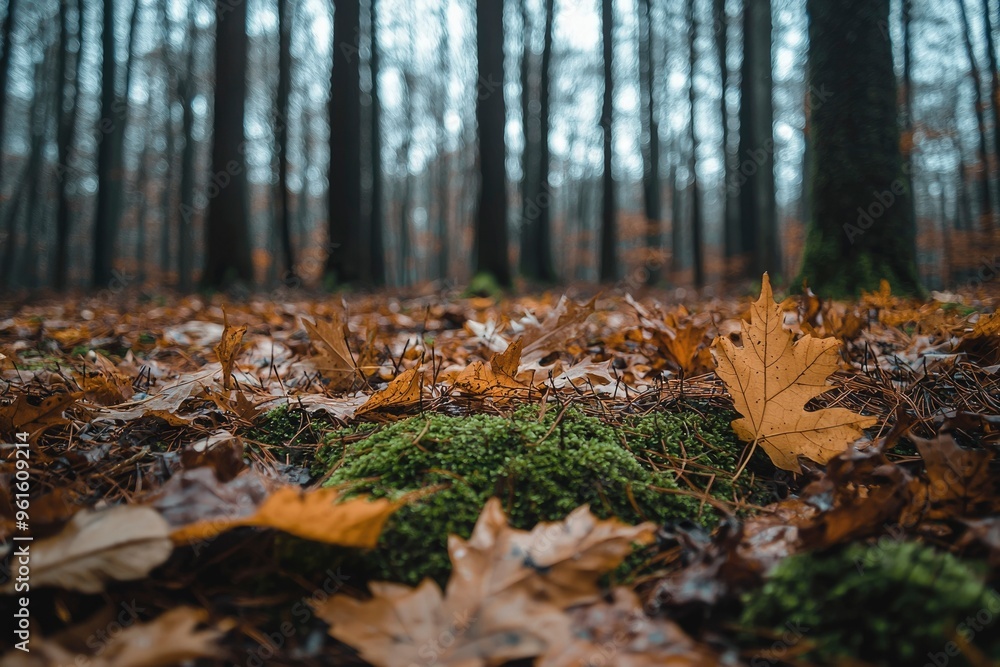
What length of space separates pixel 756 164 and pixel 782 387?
1042 centimetres

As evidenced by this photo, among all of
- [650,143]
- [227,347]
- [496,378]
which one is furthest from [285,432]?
[650,143]

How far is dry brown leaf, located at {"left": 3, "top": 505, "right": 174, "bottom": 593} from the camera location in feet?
2.20

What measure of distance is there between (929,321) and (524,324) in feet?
5.05

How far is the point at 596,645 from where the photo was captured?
2.09ft

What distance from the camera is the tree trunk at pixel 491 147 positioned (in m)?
7.94

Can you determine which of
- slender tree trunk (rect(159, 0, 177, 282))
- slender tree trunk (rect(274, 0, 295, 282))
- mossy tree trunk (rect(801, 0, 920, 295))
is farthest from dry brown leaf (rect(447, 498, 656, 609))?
slender tree trunk (rect(159, 0, 177, 282))

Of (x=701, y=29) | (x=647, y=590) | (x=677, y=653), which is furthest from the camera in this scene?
(x=701, y=29)

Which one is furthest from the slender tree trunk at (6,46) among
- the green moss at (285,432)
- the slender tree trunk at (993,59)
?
the slender tree trunk at (993,59)

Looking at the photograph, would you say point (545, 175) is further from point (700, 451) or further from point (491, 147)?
point (700, 451)

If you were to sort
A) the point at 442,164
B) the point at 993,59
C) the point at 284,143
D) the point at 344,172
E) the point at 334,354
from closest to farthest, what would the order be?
the point at 334,354 → the point at 344,172 → the point at 284,143 → the point at 993,59 → the point at 442,164

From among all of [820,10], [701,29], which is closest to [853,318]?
[820,10]

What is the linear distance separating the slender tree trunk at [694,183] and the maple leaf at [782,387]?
34.7ft

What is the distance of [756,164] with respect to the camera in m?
9.94

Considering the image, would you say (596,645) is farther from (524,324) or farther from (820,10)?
(820,10)
